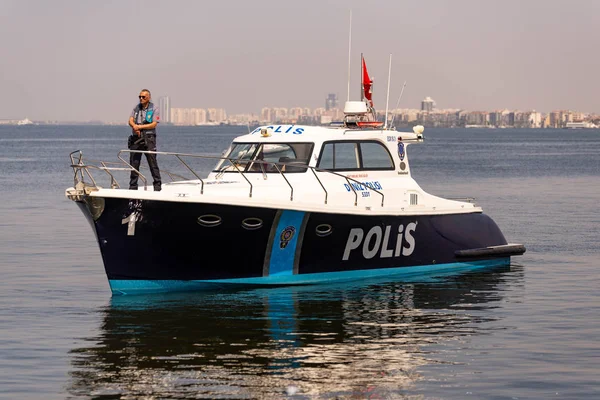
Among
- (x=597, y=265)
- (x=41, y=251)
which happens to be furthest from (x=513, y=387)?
(x=41, y=251)

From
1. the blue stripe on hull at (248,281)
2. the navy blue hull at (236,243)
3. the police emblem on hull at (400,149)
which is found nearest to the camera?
the navy blue hull at (236,243)

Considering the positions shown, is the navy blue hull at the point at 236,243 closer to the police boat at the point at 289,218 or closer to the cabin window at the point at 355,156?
the police boat at the point at 289,218

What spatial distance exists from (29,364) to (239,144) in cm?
776

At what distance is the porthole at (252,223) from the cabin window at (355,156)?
2.31 metres

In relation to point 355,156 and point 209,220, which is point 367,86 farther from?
point 209,220

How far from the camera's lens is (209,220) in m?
17.8

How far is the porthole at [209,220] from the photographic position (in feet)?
58.2

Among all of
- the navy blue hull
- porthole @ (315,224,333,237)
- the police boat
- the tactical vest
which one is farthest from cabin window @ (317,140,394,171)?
the tactical vest

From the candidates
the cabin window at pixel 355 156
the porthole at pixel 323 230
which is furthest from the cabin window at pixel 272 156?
the porthole at pixel 323 230

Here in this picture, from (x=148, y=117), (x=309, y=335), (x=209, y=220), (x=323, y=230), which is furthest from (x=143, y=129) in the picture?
(x=309, y=335)

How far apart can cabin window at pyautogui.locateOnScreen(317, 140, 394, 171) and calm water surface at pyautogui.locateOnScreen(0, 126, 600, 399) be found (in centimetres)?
229

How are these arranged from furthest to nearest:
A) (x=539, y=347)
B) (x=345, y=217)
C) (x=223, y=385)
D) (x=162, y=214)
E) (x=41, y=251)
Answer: (x=41, y=251), (x=345, y=217), (x=162, y=214), (x=539, y=347), (x=223, y=385)

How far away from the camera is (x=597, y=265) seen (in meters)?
22.9

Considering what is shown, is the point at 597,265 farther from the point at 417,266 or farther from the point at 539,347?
the point at 539,347
